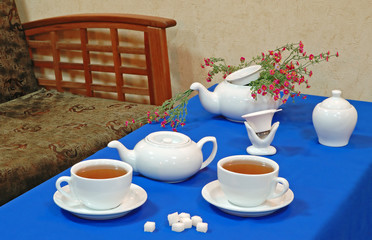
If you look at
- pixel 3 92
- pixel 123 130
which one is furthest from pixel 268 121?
pixel 3 92

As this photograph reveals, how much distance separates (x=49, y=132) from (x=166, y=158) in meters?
0.93

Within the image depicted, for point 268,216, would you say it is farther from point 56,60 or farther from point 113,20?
point 56,60

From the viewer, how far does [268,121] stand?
119 cm

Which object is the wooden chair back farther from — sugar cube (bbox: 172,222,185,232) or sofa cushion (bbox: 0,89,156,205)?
sugar cube (bbox: 172,222,185,232)

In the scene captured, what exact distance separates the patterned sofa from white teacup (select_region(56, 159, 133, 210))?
2.27 feet

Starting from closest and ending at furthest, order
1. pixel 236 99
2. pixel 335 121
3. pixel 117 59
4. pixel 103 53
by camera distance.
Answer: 1. pixel 335 121
2. pixel 236 99
3. pixel 117 59
4. pixel 103 53

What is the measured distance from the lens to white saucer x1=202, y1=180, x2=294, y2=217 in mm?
846

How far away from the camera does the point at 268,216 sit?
2.82 ft

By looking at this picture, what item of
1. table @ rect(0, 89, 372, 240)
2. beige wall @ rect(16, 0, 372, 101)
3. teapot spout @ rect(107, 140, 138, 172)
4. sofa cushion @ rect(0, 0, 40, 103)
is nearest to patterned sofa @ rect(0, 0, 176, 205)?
sofa cushion @ rect(0, 0, 40, 103)

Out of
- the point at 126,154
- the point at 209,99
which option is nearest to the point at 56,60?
the point at 209,99

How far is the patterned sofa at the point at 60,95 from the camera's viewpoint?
1.60 meters

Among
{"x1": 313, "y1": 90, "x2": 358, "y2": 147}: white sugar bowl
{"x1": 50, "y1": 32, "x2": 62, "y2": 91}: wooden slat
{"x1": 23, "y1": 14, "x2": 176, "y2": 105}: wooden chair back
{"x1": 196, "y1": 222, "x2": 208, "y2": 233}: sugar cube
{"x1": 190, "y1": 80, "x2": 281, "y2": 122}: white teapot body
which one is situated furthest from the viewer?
{"x1": 50, "y1": 32, "x2": 62, "y2": 91}: wooden slat

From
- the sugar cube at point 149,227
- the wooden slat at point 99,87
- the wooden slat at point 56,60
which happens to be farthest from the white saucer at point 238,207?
the wooden slat at point 56,60

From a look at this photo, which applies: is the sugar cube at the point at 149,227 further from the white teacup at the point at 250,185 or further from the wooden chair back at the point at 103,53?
the wooden chair back at the point at 103,53
